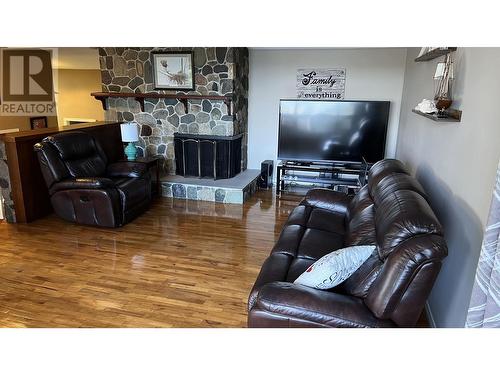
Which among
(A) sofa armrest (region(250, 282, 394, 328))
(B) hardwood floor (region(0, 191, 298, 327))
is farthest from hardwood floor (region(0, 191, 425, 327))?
(A) sofa armrest (region(250, 282, 394, 328))

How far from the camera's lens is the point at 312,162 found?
213 inches

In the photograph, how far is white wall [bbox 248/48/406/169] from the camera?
5199mm

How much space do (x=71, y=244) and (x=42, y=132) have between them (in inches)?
61.1

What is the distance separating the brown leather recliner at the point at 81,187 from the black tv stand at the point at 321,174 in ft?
7.29

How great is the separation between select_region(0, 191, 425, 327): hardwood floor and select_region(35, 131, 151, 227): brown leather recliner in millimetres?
167

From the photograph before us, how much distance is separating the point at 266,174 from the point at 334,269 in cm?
390

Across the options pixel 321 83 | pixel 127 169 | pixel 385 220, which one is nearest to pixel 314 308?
pixel 385 220

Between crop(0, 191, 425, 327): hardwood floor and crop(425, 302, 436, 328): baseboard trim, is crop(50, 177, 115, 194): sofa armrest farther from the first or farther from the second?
crop(425, 302, 436, 328): baseboard trim

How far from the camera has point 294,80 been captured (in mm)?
5543

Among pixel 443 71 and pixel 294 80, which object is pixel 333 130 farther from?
pixel 443 71
